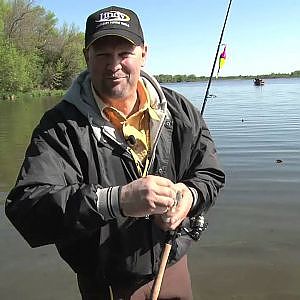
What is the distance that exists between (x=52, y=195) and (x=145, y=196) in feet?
1.53

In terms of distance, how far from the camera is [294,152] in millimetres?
13758

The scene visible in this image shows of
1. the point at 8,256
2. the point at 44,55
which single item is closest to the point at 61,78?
the point at 44,55

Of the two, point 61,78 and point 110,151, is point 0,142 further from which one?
point 61,78

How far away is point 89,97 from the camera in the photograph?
276 centimetres

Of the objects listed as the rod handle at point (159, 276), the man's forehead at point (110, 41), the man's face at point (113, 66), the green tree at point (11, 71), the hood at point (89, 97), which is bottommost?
the green tree at point (11, 71)

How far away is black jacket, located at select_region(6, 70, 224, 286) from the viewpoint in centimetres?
235

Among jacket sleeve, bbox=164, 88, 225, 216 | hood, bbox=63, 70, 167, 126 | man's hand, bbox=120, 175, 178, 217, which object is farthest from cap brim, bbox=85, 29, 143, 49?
man's hand, bbox=120, 175, 178, 217

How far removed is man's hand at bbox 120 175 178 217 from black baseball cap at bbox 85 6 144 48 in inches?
34.4

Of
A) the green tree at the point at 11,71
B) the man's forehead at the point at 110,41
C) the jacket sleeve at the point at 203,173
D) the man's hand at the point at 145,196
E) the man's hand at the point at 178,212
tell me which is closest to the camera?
the man's hand at the point at 145,196

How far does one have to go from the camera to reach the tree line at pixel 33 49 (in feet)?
179

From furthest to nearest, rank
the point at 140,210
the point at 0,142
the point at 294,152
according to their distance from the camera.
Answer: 1. the point at 0,142
2. the point at 294,152
3. the point at 140,210

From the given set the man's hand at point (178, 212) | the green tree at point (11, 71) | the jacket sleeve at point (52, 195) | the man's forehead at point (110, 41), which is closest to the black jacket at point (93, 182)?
the jacket sleeve at point (52, 195)

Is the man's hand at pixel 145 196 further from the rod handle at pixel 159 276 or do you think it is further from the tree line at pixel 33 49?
the tree line at pixel 33 49

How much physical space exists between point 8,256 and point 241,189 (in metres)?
5.13
